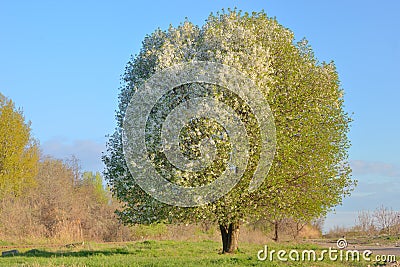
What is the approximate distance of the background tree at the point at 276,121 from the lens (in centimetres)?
2059

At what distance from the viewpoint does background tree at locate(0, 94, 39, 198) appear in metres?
48.8

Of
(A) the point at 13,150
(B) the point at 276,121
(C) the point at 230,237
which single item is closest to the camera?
(B) the point at 276,121

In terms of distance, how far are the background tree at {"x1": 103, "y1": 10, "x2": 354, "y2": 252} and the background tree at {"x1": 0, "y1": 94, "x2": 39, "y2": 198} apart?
29251 mm

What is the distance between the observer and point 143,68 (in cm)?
2248

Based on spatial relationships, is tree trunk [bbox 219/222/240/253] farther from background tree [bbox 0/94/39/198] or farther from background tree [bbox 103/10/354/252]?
background tree [bbox 0/94/39/198]

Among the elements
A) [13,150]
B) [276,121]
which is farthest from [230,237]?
[13,150]

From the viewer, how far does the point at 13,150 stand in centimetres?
4912

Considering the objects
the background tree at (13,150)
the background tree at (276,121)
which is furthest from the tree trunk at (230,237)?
the background tree at (13,150)

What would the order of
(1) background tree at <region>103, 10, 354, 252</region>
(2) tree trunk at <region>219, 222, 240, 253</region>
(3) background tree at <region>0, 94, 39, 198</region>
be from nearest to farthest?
1. (1) background tree at <region>103, 10, 354, 252</region>
2. (2) tree trunk at <region>219, 222, 240, 253</region>
3. (3) background tree at <region>0, 94, 39, 198</region>

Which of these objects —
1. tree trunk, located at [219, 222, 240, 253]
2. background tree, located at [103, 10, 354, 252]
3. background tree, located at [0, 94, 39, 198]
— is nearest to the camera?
background tree, located at [103, 10, 354, 252]

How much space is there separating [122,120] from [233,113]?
604cm

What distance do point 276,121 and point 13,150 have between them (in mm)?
36080

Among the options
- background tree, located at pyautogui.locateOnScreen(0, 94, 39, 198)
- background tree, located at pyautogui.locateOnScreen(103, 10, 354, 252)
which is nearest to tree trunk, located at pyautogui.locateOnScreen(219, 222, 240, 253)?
background tree, located at pyautogui.locateOnScreen(103, 10, 354, 252)

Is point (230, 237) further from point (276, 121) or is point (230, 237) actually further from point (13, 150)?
point (13, 150)
